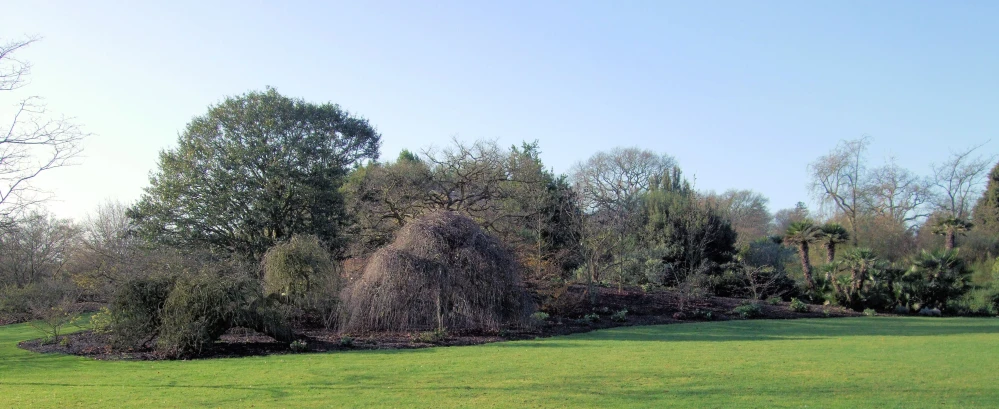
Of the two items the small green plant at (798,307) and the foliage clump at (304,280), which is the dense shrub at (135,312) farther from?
the small green plant at (798,307)

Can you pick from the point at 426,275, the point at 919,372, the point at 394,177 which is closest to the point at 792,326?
the point at 919,372

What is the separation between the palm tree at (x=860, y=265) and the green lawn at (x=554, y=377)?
11.0 m

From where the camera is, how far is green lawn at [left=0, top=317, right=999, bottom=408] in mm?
9047

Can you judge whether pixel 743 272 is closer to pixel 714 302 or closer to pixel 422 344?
pixel 714 302

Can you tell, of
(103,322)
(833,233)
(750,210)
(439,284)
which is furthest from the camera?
(750,210)

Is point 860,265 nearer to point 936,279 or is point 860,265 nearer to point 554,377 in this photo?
point 936,279

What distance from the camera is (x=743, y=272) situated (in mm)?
31750

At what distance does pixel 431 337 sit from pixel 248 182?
14.0 metres

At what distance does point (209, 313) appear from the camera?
15008 millimetres

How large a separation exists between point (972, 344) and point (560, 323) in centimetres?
1106

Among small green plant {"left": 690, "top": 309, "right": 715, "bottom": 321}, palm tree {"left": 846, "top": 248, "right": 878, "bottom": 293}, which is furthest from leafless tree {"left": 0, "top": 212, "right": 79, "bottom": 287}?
palm tree {"left": 846, "top": 248, "right": 878, "bottom": 293}

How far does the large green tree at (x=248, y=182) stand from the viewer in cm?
2673

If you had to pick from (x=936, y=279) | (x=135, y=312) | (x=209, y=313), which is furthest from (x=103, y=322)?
(x=936, y=279)

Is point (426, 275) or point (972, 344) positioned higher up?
point (426, 275)
